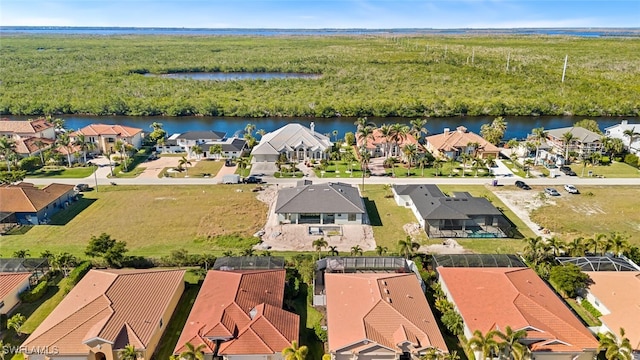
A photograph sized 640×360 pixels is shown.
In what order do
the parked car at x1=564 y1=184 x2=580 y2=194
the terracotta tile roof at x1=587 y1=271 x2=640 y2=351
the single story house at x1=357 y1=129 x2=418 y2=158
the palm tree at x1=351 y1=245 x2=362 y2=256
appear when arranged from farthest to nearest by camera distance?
the single story house at x1=357 y1=129 x2=418 y2=158 → the parked car at x1=564 y1=184 x2=580 y2=194 → the palm tree at x1=351 y1=245 x2=362 y2=256 → the terracotta tile roof at x1=587 y1=271 x2=640 y2=351

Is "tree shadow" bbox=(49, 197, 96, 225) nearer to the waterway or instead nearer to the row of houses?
the row of houses

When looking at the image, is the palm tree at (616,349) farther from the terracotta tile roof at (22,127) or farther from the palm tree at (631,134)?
the terracotta tile roof at (22,127)

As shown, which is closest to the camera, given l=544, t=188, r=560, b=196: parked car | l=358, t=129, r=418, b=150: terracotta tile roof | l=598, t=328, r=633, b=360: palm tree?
l=598, t=328, r=633, b=360: palm tree

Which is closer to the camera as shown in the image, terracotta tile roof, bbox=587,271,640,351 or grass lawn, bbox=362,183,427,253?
terracotta tile roof, bbox=587,271,640,351

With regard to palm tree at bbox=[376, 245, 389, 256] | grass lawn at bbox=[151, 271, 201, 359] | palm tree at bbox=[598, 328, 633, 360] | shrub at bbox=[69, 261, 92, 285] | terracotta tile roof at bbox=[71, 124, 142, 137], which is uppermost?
terracotta tile roof at bbox=[71, 124, 142, 137]

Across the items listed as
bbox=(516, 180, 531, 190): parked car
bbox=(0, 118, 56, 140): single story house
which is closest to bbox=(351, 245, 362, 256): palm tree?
bbox=(516, 180, 531, 190): parked car

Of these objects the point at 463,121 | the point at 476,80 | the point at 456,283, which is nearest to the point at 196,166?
the point at 456,283

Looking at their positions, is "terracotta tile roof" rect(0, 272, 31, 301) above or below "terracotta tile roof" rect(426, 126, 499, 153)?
below
